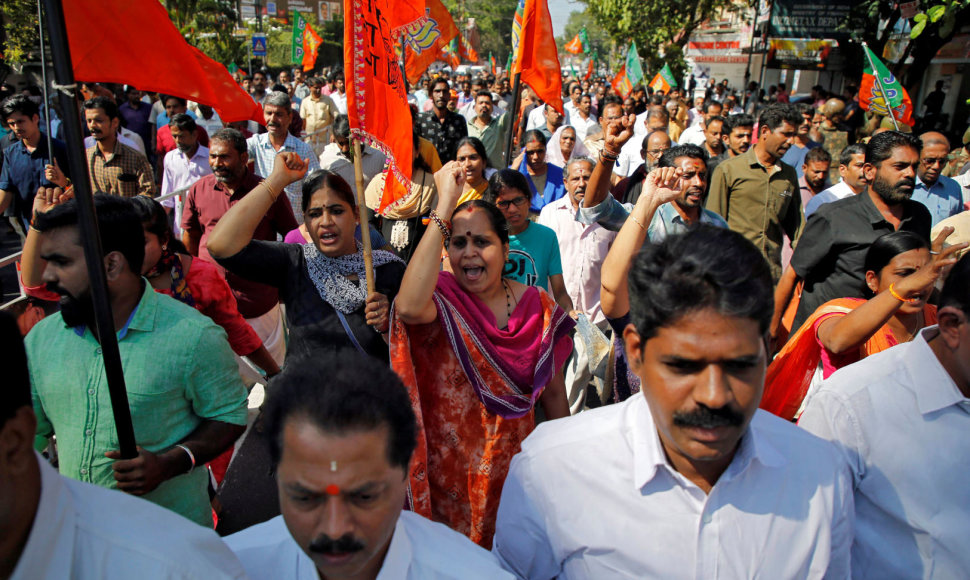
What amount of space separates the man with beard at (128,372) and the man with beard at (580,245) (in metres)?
2.40

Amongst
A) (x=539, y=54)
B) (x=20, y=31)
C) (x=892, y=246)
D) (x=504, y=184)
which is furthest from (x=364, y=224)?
(x=20, y=31)

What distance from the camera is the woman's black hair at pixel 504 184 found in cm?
384

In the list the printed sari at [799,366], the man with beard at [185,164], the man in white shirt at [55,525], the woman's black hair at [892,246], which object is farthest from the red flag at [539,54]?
the man in white shirt at [55,525]

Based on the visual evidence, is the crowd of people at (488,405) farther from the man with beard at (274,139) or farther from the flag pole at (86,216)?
the man with beard at (274,139)


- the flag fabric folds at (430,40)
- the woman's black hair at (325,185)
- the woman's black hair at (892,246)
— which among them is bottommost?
the woman's black hair at (892,246)

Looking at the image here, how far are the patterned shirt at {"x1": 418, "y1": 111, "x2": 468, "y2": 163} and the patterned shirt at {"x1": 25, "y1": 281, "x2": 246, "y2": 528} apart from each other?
546cm

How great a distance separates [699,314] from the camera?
1.44m

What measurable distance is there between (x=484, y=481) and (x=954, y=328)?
5.18 ft

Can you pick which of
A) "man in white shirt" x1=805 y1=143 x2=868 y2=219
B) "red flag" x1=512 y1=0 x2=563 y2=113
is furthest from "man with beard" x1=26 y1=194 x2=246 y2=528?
"man in white shirt" x1=805 y1=143 x2=868 y2=219

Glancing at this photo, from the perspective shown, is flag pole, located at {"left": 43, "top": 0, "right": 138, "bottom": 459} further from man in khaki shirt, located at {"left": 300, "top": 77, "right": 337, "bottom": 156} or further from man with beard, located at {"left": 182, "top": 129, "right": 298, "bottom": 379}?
man in khaki shirt, located at {"left": 300, "top": 77, "right": 337, "bottom": 156}

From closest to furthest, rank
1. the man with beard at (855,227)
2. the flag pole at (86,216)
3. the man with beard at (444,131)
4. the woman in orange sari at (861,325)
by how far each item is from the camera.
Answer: the flag pole at (86,216), the woman in orange sari at (861,325), the man with beard at (855,227), the man with beard at (444,131)

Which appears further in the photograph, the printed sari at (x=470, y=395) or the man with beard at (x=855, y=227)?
the man with beard at (x=855, y=227)

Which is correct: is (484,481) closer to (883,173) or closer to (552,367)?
(552,367)

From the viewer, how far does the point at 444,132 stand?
741cm
